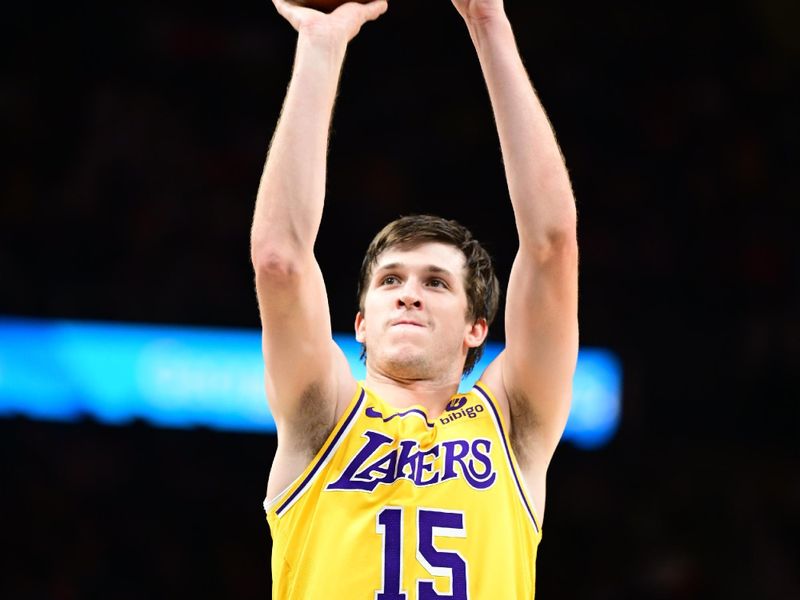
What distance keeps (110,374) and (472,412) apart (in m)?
5.69

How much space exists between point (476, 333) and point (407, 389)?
0.39 m

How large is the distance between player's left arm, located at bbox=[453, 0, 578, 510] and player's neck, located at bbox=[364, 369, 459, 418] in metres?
0.22

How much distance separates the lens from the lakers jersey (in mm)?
3668

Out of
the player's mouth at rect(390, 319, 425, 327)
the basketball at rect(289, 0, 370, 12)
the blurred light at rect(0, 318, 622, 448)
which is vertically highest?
the blurred light at rect(0, 318, 622, 448)

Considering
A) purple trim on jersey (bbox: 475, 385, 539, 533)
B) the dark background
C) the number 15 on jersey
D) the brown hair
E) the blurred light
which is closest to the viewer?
the number 15 on jersey

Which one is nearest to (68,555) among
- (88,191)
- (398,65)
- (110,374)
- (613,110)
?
(110,374)

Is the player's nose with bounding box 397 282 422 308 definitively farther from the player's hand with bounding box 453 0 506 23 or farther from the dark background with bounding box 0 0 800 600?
the dark background with bounding box 0 0 800 600

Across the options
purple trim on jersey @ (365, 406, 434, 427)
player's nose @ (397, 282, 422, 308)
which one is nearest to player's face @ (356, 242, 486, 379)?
player's nose @ (397, 282, 422, 308)

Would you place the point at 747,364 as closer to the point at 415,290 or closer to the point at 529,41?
the point at 529,41

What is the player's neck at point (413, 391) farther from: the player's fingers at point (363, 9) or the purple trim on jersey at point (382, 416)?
the player's fingers at point (363, 9)

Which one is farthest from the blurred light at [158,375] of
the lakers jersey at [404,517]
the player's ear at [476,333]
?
the lakers jersey at [404,517]

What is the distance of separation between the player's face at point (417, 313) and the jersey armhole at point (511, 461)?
0.80ft

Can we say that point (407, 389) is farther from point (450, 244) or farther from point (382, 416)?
point (450, 244)

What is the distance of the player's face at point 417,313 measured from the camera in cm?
411
